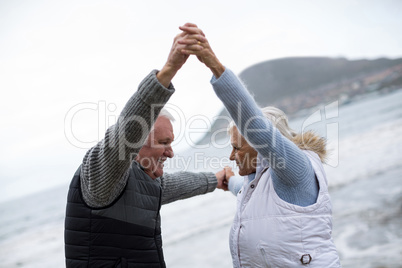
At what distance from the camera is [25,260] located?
12.7 m

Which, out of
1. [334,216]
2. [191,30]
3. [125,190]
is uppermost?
[191,30]

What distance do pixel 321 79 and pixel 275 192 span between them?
41.6m

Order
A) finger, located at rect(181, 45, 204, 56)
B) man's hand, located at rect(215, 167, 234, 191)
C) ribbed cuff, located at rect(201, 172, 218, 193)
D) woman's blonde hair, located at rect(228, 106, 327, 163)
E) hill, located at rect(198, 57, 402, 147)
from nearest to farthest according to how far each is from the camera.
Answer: finger, located at rect(181, 45, 204, 56), woman's blonde hair, located at rect(228, 106, 327, 163), ribbed cuff, located at rect(201, 172, 218, 193), man's hand, located at rect(215, 167, 234, 191), hill, located at rect(198, 57, 402, 147)

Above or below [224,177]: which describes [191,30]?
above

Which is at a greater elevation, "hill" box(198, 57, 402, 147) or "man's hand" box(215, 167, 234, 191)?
"hill" box(198, 57, 402, 147)

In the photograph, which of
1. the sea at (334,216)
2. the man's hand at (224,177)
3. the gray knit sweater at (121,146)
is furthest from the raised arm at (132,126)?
the man's hand at (224,177)

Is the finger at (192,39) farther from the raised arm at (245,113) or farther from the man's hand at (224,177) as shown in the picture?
the man's hand at (224,177)

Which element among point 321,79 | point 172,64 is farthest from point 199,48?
point 321,79

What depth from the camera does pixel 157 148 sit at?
2.24 m

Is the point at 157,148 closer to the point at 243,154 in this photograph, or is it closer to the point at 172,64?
the point at 243,154

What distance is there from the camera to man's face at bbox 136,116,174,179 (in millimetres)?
2178

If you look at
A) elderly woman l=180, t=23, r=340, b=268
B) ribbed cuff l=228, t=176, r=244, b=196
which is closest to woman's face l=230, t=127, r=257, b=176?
elderly woman l=180, t=23, r=340, b=268

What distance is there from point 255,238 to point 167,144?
0.81m

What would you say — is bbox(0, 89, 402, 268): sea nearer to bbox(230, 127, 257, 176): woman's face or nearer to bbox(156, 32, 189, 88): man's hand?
bbox(230, 127, 257, 176): woman's face
